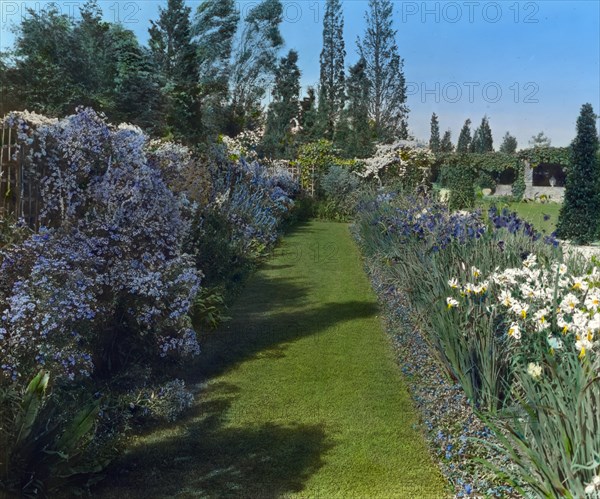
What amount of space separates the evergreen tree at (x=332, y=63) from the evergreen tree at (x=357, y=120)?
24.9 inches

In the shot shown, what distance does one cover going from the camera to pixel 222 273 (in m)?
7.95

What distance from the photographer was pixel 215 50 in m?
35.9

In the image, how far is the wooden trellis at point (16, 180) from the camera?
14.3 ft

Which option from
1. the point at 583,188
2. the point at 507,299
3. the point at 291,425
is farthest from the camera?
the point at 583,188

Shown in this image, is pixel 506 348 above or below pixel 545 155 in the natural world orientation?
below

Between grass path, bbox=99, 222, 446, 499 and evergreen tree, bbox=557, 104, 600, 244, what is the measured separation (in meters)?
8.58

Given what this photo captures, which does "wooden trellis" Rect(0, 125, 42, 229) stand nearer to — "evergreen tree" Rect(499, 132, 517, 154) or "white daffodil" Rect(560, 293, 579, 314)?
"white daffodil" Rect(560, 293, 579, 314)

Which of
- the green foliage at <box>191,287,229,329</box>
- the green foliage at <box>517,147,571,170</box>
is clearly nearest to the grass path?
the green foliage at <box>191,287,229,329</box>

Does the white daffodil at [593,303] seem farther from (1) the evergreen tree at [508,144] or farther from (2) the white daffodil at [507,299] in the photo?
(1) the evergreen tree at [508,144]

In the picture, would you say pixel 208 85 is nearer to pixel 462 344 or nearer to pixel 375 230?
pixel 375 230

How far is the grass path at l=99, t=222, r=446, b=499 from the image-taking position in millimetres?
2955

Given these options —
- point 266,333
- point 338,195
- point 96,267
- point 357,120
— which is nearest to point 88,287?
point 96,267

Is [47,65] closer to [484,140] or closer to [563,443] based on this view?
[563,443]

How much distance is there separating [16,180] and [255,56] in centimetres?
3550
